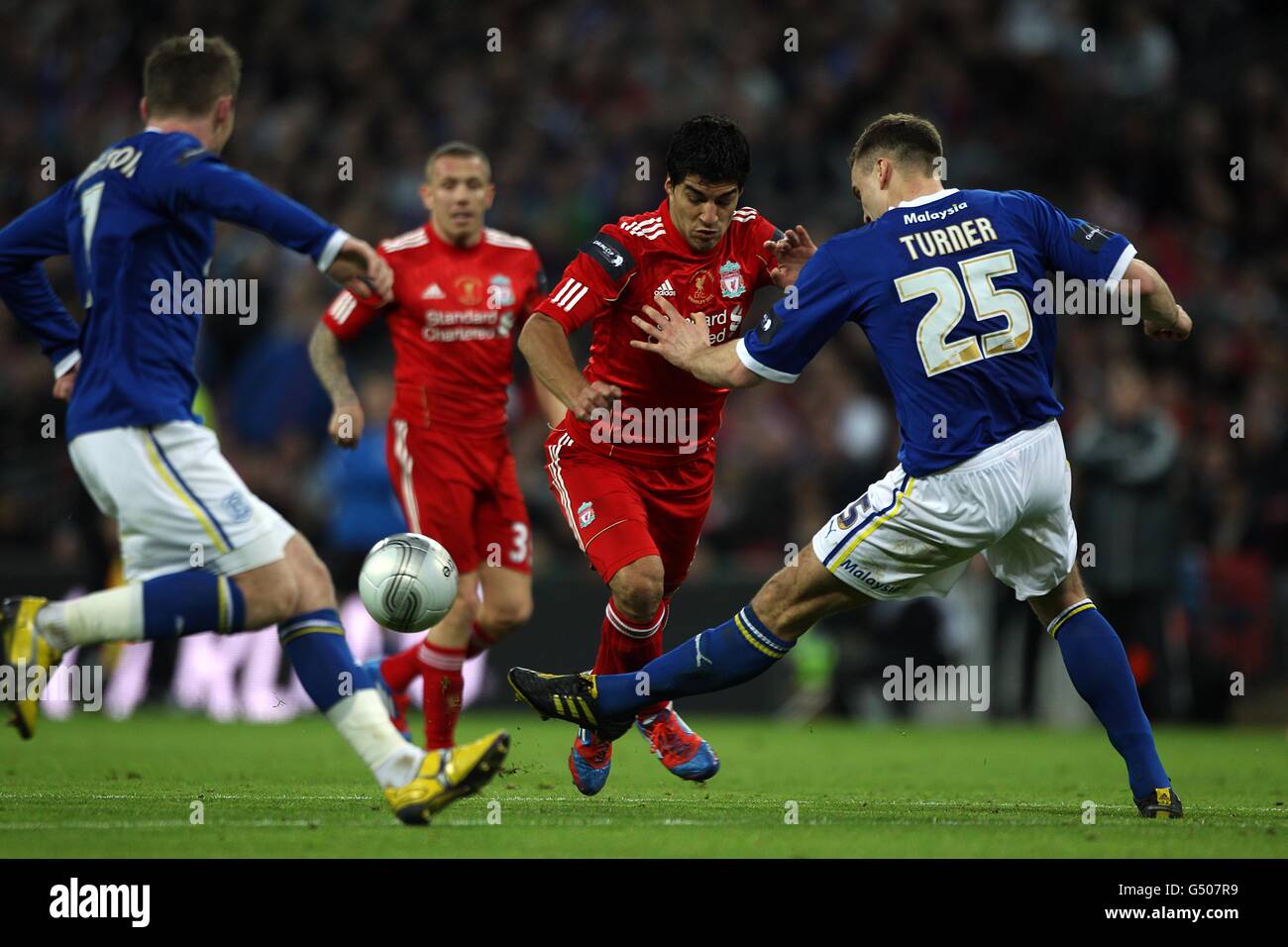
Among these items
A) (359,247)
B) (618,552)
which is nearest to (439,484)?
(618,552)

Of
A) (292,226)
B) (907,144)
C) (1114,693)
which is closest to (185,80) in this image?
(292,226)

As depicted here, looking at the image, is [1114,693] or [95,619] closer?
[95,619]

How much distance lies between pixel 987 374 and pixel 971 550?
2.19 ft

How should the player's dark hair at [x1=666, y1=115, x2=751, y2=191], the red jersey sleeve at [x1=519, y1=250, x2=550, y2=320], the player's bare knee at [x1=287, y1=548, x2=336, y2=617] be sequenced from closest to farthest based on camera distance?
the player's bare knee at [x1=287, y1=548, x2=336, y2=617] < the player's dark hair at [x1=666, y1=115, x2=751, y2=191] < the red jersey sleeve at [x1=519, y1=250, x2=550, y2=320]

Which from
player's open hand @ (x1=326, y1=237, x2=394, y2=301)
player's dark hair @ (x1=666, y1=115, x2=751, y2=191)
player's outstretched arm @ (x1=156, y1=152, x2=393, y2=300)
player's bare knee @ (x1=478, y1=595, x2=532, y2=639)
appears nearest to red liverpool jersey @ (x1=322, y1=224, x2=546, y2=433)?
player's bare knee @ (x1=478, y1=595, x2=532, y2=639)

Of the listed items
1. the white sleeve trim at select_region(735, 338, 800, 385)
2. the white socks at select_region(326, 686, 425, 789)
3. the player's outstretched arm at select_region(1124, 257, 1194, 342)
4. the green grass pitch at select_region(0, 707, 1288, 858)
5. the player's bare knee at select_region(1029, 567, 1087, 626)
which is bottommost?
the green grass pitch at select_region(0, 707, 1288, 858)

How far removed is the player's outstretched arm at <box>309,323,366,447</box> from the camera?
7789mm

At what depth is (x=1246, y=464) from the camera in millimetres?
13852

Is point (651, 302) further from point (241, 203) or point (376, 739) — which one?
point (376, 739)

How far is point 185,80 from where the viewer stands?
19.8ft

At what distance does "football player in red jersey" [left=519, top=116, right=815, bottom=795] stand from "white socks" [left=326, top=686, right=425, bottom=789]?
1.52 metres

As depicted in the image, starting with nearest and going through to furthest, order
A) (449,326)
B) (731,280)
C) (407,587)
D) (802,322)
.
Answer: (802,322)
(407,587)
(731,280)
(449,326)

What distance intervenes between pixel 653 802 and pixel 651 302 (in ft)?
6.94

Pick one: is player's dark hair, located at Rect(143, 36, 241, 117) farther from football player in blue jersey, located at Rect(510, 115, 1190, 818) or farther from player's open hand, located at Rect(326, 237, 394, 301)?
football player in blue jersey, located at Rect(510, 115, 1190, 818)
